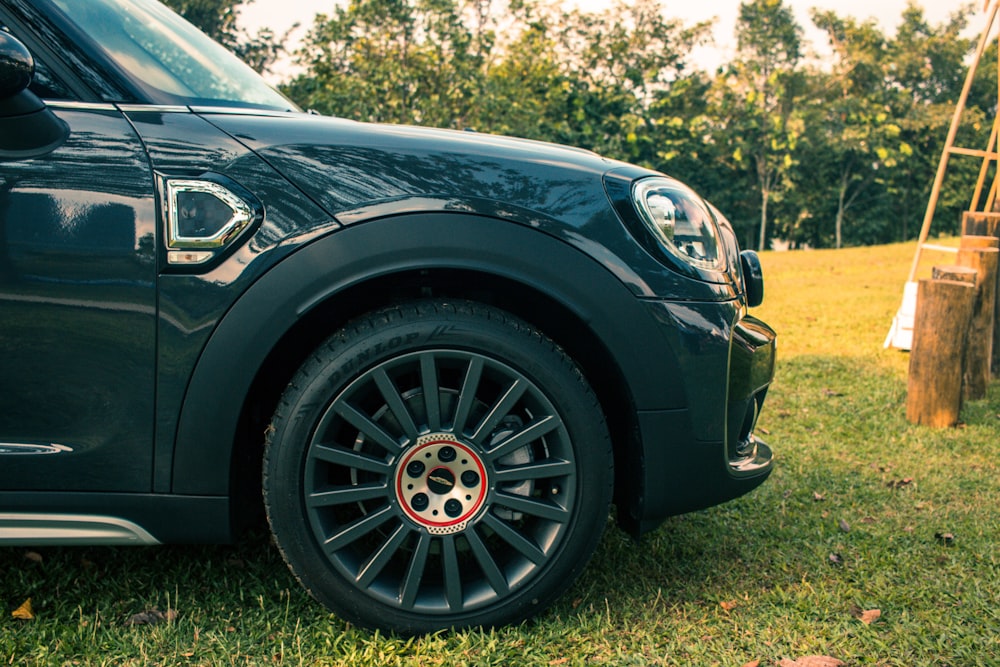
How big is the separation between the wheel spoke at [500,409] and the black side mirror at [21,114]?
3.95 feet

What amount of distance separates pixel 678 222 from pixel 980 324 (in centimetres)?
412

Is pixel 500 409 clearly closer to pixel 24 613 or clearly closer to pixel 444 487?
pixel 444 487

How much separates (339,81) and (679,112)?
22.5 meters

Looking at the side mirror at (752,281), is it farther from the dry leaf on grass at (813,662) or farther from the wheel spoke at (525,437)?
the dry leaf on grass at (813,662)

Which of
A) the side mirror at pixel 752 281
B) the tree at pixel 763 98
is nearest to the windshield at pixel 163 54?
the side mirror at pixel 752 281

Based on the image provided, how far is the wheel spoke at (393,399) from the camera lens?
79.5 inches

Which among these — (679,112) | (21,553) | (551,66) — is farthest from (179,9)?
(21,553)

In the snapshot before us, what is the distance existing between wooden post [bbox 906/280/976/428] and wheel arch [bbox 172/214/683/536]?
10.3ft

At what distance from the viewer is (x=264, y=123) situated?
6.70 feet

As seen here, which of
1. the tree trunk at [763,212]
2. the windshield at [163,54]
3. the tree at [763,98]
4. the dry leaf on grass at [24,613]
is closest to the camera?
the windshield at [163,54]

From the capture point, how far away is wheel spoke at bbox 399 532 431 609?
207cm

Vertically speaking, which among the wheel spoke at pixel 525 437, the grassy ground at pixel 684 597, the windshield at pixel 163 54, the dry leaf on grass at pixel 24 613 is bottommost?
the dry leaf on grass at pixel 24 613

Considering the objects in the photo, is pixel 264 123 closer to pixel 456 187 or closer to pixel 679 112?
pixel 456 187

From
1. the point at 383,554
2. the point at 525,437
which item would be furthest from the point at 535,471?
A: the point at 383,554
